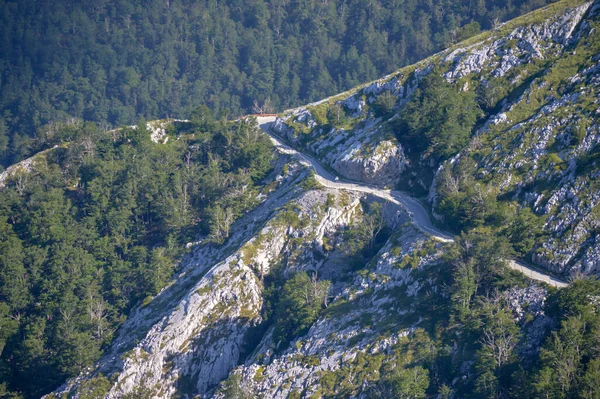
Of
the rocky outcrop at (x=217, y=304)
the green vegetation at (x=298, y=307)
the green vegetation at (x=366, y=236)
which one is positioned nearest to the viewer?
the green vegetation at (x=298, y=307)

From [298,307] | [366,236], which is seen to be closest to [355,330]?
[298,307]

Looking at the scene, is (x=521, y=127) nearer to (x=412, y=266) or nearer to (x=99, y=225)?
(x=412, y=266)

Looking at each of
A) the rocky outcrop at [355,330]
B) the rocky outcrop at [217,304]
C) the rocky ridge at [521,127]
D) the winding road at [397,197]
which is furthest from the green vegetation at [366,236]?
the rocky ridge at [521,127]

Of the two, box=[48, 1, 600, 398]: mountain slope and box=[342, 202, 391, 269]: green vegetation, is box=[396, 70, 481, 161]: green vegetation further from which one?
box=[342, 202, 391, 269]: green vegetation

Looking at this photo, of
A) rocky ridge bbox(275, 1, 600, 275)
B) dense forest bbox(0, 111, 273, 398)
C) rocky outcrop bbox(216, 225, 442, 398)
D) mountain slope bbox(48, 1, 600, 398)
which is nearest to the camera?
mountain slope bbox(48, 1, 600, 398)

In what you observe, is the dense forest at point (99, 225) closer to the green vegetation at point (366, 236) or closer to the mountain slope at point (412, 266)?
the mountain slope at point (412, 266)

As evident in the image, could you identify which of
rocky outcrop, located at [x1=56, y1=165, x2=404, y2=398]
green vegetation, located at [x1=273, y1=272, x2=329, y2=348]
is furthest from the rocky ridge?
green vegetation, located at [x1=273, y1=272, x2=329, y2=348]

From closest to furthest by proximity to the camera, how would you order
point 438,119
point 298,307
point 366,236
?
point 298,307 → point 366,236 → point 438,119
